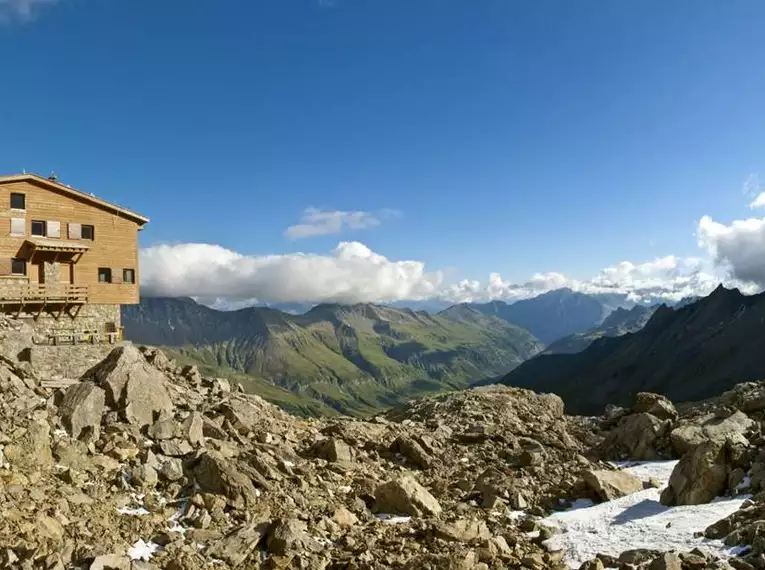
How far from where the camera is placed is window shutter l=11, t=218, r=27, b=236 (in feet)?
150

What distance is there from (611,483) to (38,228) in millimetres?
48828

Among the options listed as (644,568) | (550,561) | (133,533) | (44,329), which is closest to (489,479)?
(550,561)

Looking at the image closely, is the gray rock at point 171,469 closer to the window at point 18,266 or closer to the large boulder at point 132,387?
the large boulder at point 132,387

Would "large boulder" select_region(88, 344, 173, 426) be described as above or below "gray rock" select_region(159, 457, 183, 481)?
above

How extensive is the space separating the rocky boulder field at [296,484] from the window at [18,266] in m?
19.6

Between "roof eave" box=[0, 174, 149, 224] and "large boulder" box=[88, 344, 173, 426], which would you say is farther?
"roof eave" box=[0, 174, 149, 224]

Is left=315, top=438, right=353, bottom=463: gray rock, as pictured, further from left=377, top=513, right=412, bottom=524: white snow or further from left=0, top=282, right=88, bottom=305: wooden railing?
left=0, top=282, right=88, bottom=305: wooden railing

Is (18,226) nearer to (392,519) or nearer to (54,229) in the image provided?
(54,229)

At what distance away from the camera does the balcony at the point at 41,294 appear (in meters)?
41.5

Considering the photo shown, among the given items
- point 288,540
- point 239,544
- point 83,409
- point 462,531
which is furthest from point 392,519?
point 83,409

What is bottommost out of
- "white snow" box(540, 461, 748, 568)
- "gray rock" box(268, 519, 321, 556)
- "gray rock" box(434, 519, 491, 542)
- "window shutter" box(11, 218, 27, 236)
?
"white snow" box(540, 461, 748, 568)

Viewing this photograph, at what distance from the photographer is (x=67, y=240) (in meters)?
48.2

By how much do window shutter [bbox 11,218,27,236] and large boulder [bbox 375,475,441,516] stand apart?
1581 inches

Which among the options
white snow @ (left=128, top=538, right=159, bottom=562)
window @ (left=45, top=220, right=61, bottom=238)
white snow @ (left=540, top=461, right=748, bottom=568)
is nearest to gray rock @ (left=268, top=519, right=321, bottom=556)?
white snow @ (left=128, top=538, right=159, bottom=562)
